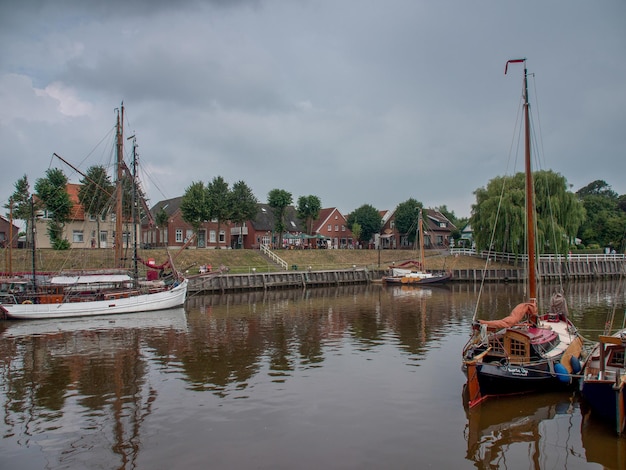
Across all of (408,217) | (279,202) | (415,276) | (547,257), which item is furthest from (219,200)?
(547,257)

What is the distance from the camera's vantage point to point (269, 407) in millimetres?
15234

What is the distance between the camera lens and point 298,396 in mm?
16312

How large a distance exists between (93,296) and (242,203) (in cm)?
3703

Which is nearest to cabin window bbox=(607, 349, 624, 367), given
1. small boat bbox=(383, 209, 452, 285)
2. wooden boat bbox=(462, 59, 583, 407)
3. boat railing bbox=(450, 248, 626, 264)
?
wooden boat bbox=(462, 59, 583, 407)

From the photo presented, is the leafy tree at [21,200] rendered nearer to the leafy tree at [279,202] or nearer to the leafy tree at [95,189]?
the leafy tree at [95,189]

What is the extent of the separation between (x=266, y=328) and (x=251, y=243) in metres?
53.0

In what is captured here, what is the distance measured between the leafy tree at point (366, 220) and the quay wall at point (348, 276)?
90.8ft

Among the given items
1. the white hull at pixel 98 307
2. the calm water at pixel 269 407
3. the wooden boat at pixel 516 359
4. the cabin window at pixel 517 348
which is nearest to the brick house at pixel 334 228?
the white hull at pixel 98 307

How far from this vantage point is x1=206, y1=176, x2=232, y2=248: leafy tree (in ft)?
227

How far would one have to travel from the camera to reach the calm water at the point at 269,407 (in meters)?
12.0

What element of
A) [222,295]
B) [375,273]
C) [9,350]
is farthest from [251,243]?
[9,350]

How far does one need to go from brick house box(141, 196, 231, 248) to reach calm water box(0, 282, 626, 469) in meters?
44.0

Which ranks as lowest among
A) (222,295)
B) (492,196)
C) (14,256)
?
(222,295)

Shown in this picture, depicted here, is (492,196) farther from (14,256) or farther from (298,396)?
(14,256)
